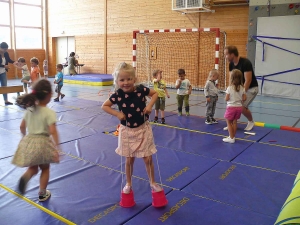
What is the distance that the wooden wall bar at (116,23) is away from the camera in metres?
11.4

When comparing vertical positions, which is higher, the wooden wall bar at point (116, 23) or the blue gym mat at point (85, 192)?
the wooden wall bar at point (116, 23)

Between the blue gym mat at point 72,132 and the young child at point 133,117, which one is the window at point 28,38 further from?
the young child at point 133,117

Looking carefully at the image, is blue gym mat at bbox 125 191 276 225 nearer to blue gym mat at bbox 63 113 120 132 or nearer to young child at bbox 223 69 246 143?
young child at bbox 223 69 246 143

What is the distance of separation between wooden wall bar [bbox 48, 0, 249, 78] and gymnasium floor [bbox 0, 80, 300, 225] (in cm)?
681

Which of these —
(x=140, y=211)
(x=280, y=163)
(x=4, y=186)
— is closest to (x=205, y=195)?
(x=140, y=211)

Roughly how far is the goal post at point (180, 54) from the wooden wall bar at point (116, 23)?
1.33ft

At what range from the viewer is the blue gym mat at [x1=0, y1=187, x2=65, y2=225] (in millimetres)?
2568

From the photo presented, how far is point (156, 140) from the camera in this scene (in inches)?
199

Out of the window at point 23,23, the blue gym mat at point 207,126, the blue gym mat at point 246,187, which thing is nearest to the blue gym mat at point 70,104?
the blue gym mat at point 207,126

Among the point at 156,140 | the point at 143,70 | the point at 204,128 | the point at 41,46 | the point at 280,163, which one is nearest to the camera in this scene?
the point at 280,163

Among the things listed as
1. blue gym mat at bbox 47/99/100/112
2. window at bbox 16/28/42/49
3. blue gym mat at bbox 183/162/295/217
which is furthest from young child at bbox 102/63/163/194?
window at bbox 16/28/42/49

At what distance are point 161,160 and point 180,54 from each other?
9277 millimetres

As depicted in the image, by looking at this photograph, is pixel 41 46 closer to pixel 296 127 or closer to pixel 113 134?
pixel 113 134

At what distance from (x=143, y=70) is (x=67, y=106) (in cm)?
621
